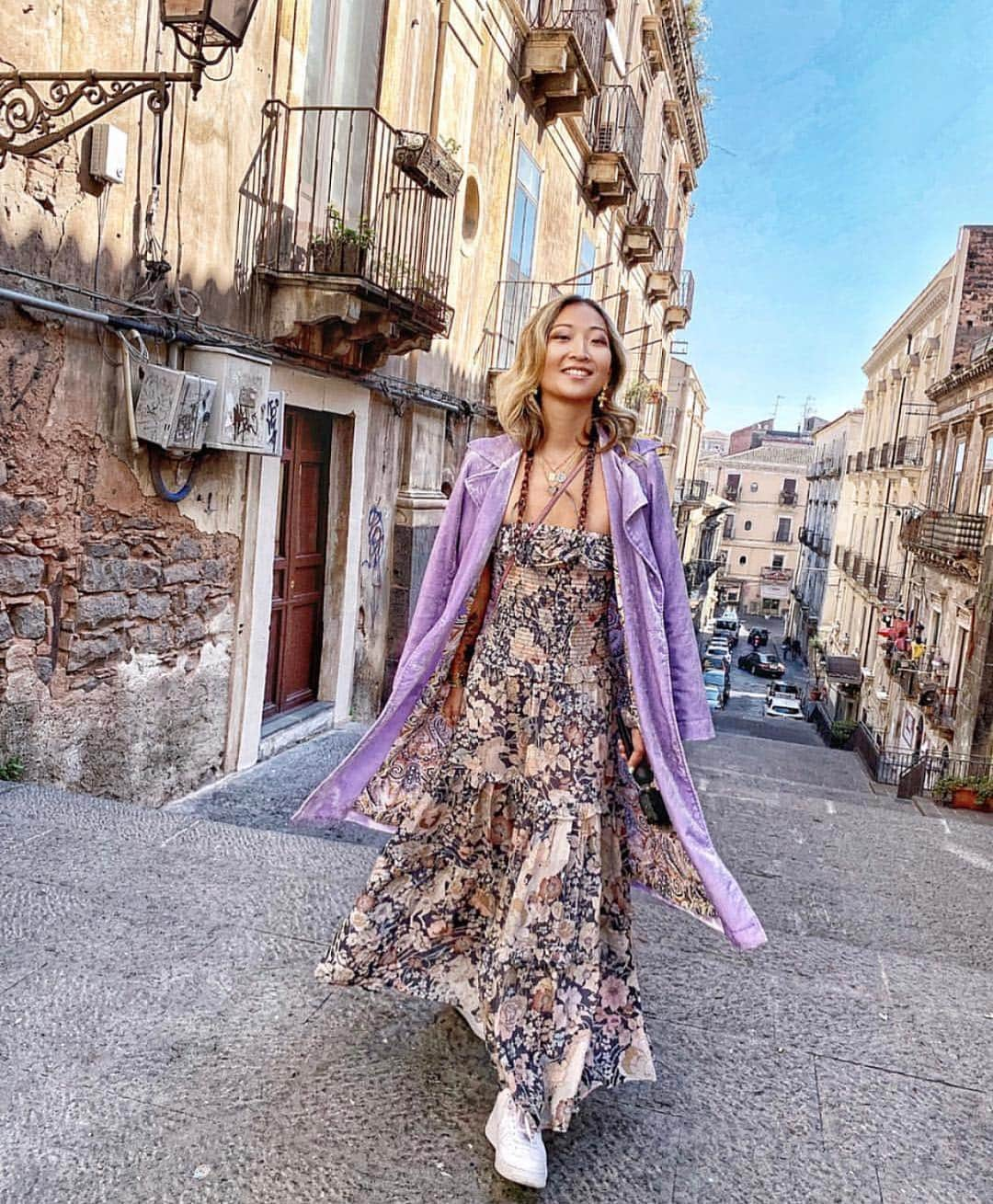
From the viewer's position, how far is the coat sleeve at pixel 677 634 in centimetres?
229

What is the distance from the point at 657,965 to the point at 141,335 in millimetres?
3593

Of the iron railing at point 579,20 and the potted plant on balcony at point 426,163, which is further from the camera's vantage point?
the iron railing at point 579,20

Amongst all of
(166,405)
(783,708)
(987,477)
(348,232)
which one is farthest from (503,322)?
(783,708)

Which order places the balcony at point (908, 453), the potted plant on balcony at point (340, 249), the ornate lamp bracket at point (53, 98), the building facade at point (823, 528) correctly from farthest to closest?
the building facade at point (823, 528)
the balcony at point (908, 453)
the potted plant on balcony at point (340, 249)
the ornate lamp bracket at point (53, 98)

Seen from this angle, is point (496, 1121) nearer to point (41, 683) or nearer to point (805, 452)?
point (41, 683)

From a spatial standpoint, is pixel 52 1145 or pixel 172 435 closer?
pixel 52 1145

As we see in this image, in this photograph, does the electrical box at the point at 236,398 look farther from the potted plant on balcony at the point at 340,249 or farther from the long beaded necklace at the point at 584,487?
the long beaded necklace at the point at 584,487

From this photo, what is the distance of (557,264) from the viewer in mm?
12789

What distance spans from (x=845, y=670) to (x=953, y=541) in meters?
11.6

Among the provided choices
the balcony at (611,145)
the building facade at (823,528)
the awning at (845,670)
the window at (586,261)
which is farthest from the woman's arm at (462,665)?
the building facade at (823,528)

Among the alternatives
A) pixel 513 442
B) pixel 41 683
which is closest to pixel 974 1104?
pixel 513 442

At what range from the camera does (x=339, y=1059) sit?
7.88 ft

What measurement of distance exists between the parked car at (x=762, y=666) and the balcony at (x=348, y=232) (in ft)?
112

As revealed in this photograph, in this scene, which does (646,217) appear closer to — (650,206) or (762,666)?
(650,206)
